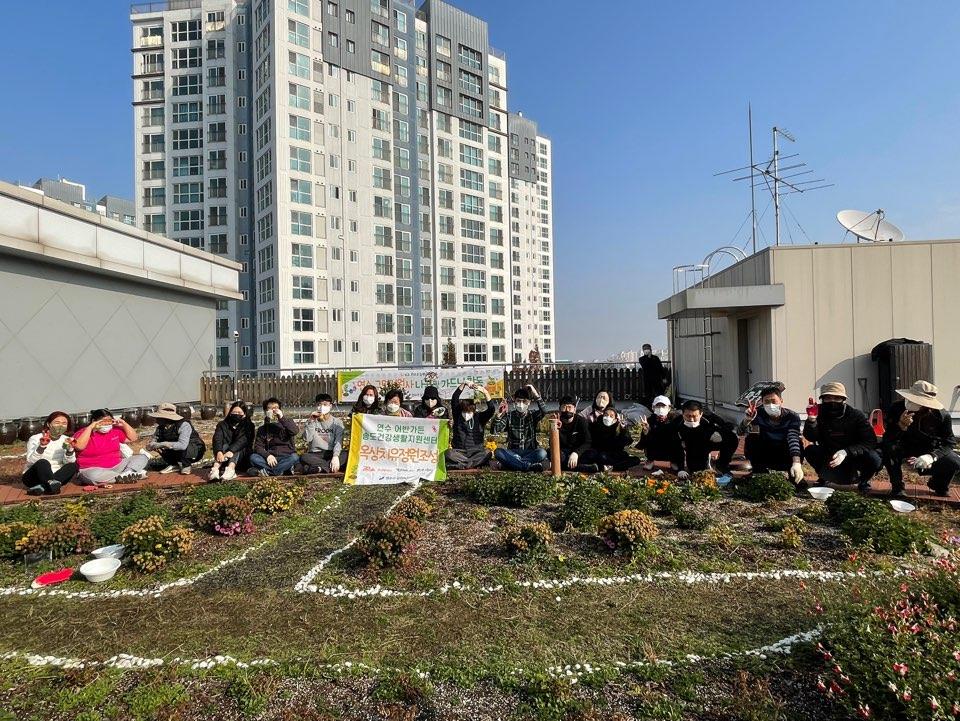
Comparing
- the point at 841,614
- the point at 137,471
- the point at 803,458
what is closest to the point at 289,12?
the point at 137,471

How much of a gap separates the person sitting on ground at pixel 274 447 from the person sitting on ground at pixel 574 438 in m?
4.66

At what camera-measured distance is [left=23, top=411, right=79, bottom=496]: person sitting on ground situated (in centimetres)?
910

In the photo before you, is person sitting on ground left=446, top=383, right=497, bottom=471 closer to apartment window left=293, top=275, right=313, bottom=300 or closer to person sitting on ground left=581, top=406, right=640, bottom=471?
person sitting on ground left=581, top=406, right=640, bottom=471

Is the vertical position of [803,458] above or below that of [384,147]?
below

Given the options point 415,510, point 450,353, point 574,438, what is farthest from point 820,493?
point 450,353

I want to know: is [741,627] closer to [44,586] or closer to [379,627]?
[379,627]

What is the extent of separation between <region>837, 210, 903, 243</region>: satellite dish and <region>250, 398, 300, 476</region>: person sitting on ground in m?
16.1

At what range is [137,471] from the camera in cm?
991

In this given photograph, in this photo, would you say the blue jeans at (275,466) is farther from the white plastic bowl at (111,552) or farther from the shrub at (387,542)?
the shrub at (387,542)

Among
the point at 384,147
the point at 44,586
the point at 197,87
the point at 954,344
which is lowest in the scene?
the point at 44,586

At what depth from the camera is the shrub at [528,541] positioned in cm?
600

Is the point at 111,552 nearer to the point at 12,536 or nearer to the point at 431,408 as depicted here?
the point at 12,536

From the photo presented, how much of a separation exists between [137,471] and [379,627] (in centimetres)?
734

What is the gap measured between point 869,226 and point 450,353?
4730 cm
